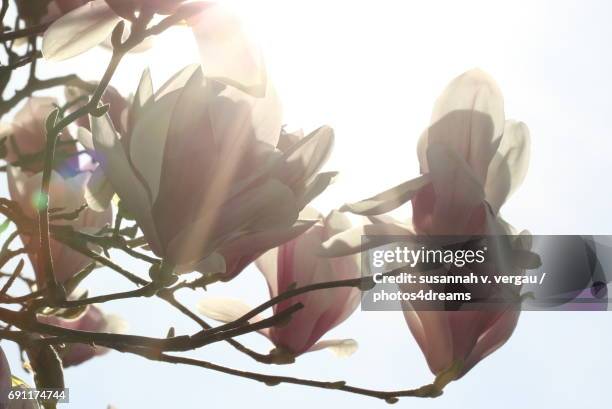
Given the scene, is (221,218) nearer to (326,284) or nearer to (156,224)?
(156,224)

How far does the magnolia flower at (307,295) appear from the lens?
86cm

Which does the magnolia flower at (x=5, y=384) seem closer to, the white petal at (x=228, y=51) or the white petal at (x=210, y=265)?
the white petal at (x=210, y=265)

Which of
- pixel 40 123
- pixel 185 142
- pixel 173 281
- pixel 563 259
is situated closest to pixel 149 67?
pixel 185 142

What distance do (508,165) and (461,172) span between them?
0.28 ft

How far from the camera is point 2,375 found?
0.73m

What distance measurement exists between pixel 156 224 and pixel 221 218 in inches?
2.4

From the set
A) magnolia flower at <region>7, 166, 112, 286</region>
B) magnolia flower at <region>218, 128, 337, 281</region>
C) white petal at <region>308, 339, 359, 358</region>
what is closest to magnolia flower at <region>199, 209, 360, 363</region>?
white petal at <region>308, 339, 359, 358</region>

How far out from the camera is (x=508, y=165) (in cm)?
75

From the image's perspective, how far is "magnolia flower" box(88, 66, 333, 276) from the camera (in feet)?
2.09

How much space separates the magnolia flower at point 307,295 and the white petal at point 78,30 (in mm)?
310

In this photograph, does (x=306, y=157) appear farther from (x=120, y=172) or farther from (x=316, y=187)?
(x=120, y=172)

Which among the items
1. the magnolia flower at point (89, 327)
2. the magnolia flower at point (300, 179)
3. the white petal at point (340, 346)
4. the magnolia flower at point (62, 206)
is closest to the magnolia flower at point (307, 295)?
the white petal at point (340, 346)

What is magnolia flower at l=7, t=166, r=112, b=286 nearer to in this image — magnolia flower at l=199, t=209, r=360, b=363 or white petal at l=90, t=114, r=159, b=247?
magnolia flower at l=199, t=209, r=360, b=363

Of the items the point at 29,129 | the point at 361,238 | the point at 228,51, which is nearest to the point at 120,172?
the point at 228,51
